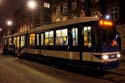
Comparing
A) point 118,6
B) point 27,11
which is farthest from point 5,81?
point 27,11

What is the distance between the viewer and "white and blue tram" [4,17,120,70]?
1427 centimetres

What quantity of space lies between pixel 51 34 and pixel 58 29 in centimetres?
154

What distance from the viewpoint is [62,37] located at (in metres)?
18.2

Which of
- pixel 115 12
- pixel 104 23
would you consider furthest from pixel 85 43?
pixel 115 12

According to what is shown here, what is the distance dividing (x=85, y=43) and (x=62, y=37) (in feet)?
10.8

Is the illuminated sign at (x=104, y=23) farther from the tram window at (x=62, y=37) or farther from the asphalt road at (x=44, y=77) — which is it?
the tram window at (x=62, y=37)

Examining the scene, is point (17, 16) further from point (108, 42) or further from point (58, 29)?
point (108, 42)

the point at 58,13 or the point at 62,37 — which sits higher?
the point at 58,13

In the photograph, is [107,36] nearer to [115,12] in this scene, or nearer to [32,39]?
[32,39]

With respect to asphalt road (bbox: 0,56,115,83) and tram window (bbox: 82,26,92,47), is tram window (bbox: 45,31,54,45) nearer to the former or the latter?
asphalt road (bbox: 0,56,115,83)

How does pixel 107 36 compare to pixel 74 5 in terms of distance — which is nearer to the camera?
pixel 107 36

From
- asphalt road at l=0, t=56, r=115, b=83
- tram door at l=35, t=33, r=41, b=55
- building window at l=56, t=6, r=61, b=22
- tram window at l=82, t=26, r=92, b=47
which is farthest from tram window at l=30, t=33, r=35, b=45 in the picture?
building window at l=56, t=6, r=61, b=22

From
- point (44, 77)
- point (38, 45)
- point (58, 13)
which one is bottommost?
point (44, 77)

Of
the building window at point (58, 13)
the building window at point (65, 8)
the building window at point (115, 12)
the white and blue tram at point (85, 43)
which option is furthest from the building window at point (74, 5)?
the white and blue tram at point (85, 43)
